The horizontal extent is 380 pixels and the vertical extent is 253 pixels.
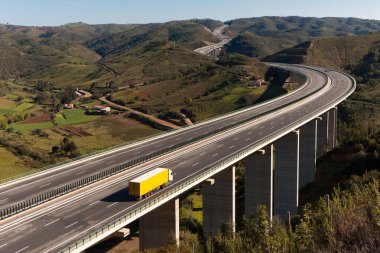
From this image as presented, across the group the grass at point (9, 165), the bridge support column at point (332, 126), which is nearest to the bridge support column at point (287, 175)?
the bridge support column at point (332, 126)

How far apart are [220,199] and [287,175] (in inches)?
1057

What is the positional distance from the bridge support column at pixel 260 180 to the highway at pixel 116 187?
335 cm

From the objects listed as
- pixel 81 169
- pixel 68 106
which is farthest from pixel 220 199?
pixel 68 106

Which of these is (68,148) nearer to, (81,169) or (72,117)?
(72,117)

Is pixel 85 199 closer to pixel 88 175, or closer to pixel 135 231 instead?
pixel 88 175

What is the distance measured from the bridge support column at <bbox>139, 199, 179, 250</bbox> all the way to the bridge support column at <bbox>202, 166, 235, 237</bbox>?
12.5m

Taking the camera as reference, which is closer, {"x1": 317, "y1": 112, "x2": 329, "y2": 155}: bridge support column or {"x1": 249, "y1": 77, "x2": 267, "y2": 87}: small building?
{"x1": 317, "y1": 112, "x2": 329, "y2": 155}: bridge support column

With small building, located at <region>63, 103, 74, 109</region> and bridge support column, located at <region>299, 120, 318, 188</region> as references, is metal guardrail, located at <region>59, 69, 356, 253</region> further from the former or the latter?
small building, located at <region>63, 103, 74, 109</region>

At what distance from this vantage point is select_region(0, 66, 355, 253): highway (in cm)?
3109

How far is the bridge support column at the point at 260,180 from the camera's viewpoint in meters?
64.2

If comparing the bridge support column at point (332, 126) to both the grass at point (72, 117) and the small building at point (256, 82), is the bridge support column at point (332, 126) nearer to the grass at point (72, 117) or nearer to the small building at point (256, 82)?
the small building at point (256, 82)

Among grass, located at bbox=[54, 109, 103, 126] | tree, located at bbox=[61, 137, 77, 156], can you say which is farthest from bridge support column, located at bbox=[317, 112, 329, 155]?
grass, located at bbox=[54, 109, 103, 126]

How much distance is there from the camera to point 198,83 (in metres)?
193

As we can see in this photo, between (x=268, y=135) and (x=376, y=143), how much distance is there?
1228 inches
